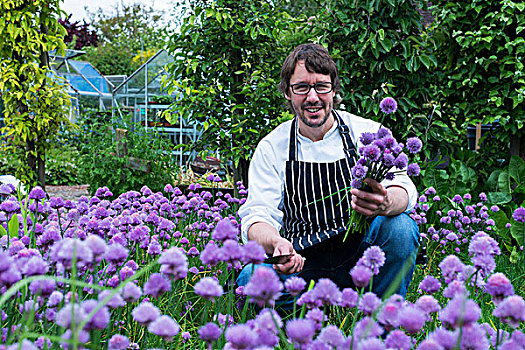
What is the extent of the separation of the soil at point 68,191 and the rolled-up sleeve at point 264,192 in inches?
210

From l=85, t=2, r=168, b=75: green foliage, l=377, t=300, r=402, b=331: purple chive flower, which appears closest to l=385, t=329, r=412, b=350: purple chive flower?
l=377, t=300, r=402, b=331: purple chive flower

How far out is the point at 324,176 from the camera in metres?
2.26

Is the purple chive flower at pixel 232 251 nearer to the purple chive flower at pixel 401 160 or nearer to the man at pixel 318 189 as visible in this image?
the purple chive flower at pixel 401 160

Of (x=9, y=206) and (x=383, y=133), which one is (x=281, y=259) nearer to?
(x=383, y=133)

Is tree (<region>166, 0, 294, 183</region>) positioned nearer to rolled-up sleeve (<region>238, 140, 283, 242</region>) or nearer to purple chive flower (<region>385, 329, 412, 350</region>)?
rolled-up sleeve (<region>238, 140, 283, 242</region>)

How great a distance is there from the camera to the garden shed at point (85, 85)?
490 inches

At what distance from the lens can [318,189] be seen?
7.38ft

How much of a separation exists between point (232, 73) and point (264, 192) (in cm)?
230

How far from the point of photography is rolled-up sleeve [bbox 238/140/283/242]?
2064 millimetres

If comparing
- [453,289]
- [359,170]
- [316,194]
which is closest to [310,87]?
[316,194]

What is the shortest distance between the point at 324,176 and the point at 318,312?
1405 mm

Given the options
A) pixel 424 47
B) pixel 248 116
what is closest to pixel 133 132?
pixel 248 116

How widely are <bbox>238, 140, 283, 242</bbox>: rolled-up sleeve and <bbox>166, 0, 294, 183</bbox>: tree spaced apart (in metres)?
1.64

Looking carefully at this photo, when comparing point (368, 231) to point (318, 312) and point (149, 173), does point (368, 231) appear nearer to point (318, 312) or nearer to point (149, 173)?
point (318, 312)
